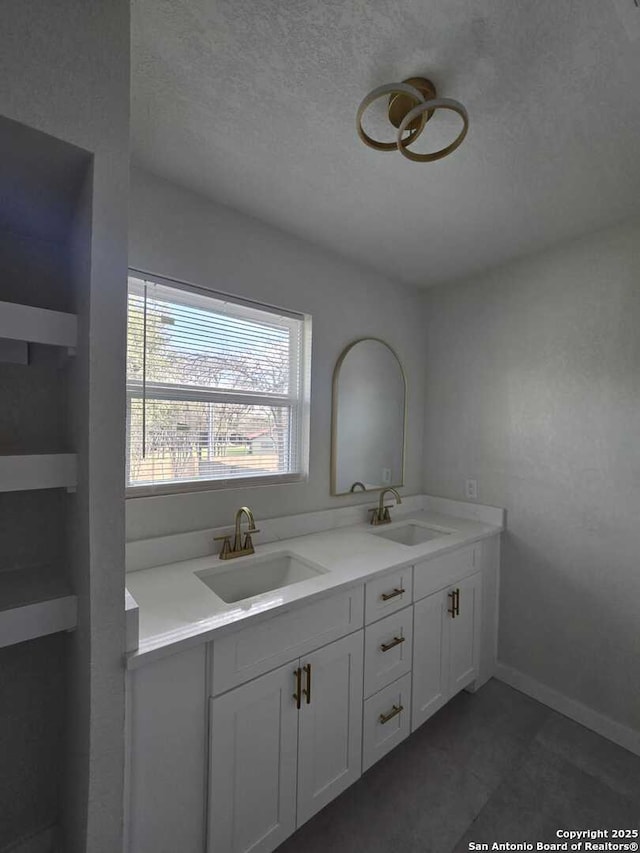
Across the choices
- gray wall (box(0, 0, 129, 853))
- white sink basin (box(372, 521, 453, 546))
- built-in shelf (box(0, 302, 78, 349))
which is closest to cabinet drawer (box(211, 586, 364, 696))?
gray wall (box(0, 0, 129, 853))

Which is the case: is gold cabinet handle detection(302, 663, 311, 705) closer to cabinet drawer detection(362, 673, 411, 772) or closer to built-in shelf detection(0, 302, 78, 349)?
cabinet drawer detection(362, 673, 411, 772)

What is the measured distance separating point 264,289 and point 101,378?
115cm

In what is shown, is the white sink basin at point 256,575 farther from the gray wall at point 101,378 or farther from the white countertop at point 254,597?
the gray wall at point 101,378

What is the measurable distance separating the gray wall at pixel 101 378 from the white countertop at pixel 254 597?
0.12 meters

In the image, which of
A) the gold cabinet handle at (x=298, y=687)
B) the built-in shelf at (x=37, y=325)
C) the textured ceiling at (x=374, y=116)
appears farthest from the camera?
the gold cabinet handle at (x=298, y=687)

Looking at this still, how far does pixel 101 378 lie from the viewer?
83cm

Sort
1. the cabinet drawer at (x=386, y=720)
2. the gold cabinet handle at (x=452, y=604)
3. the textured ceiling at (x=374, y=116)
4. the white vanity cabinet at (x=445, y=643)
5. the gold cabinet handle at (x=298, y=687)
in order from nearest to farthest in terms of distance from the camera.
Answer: the textured ceiling at (x=374, y=116), the gold cabinet handle at (x=298, y=687), the cabinet drawer at (x=386, y=720), the white vanity cabinet at (x=445, y=643), the gold cabinet handle at (x=452, y=604)

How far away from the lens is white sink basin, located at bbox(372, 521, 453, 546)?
7.01 ft

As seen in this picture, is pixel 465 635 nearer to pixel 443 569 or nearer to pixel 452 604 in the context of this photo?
pixel 452 604

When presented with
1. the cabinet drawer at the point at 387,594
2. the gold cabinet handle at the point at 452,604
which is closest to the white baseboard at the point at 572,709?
the gold cabinet handle at the point at 452,604

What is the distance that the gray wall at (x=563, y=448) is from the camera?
175 cm

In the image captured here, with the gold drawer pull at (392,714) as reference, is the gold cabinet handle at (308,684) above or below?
above

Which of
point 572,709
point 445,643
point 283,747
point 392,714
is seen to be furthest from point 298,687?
point 572,709

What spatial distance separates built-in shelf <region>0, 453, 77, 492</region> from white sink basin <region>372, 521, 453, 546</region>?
5.29 ft
